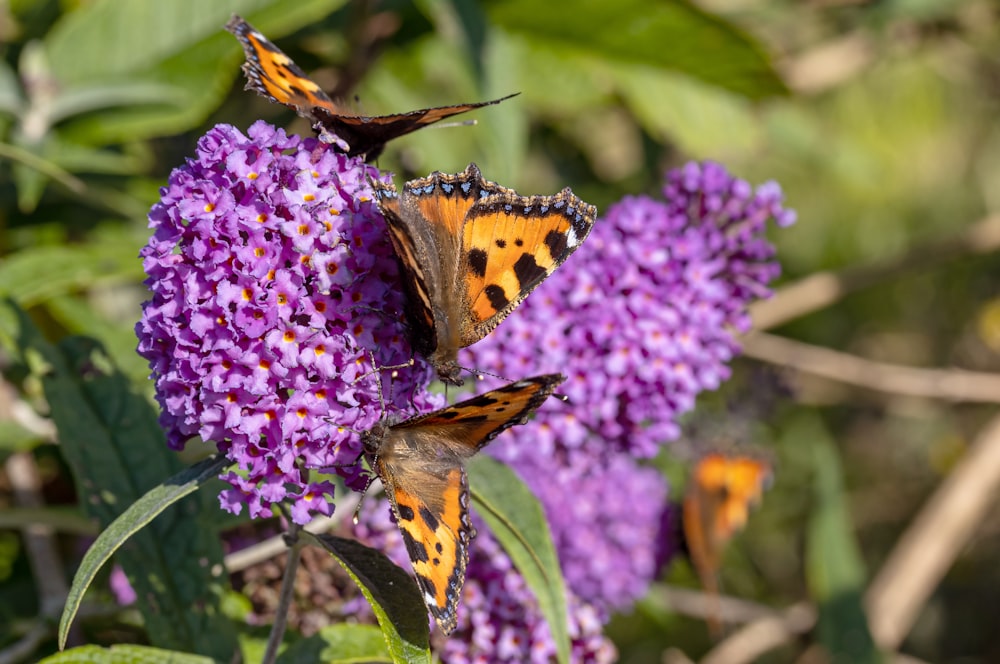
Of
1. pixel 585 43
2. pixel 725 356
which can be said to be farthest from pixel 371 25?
pixel 725 356

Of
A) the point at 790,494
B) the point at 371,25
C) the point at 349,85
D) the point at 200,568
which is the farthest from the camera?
the point at 790,494

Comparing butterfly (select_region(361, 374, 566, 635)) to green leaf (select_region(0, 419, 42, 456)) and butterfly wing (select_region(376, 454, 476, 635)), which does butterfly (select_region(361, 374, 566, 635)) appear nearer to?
butterfly wing (select_region(376, 454, 476, 635))

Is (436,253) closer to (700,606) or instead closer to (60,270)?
(60,270)

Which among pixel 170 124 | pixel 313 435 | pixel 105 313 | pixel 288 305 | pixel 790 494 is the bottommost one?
pixel 790 494

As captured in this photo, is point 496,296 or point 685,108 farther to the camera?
point 685,108

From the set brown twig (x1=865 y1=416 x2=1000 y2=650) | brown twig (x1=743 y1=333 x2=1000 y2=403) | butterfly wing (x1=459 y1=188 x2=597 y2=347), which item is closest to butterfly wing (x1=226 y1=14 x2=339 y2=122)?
butterfly wing (x1=459 y1=188 x2=597 y2=347)

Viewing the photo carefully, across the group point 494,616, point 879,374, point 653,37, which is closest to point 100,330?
point 494,616

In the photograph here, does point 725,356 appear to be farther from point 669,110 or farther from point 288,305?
point 669,110
